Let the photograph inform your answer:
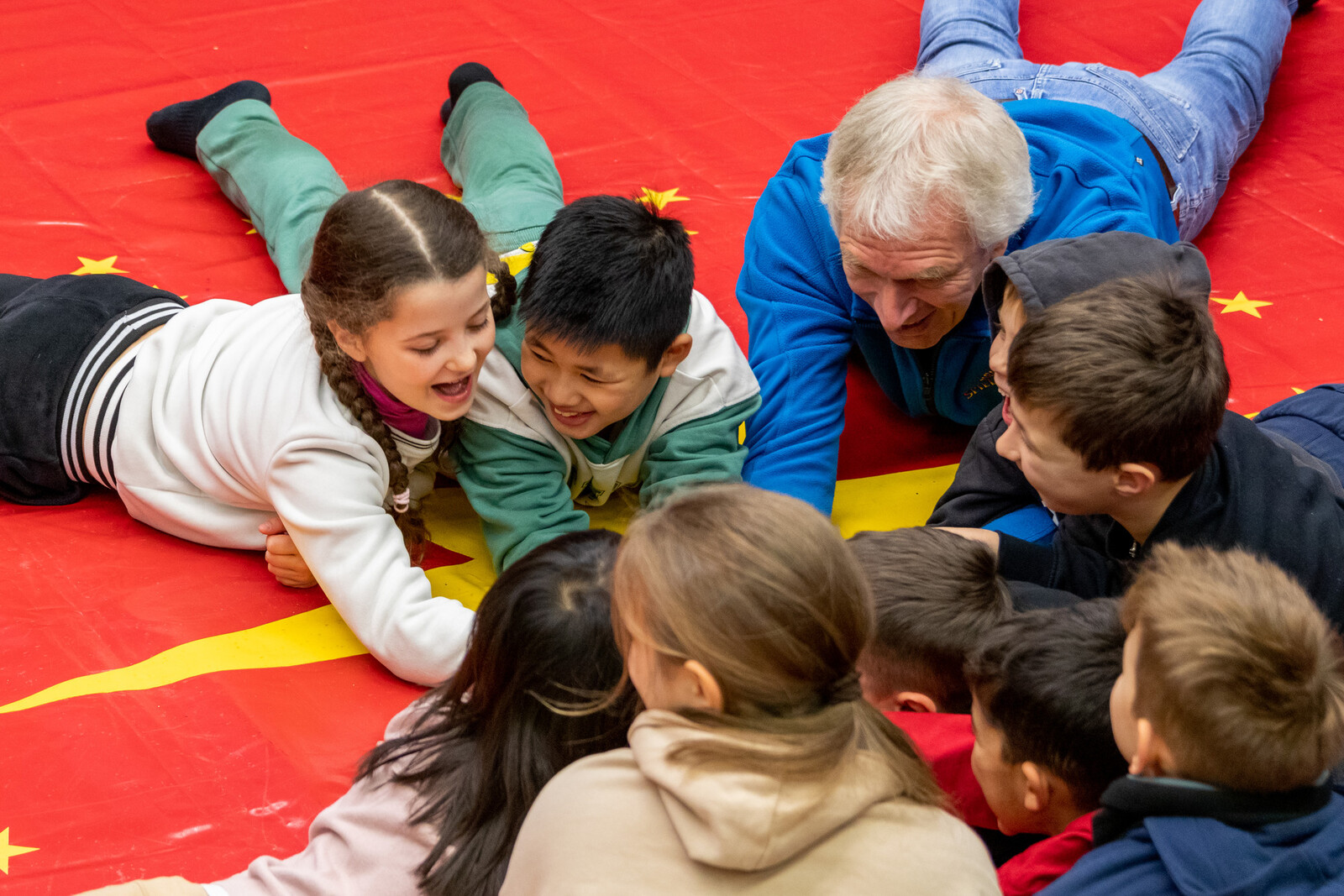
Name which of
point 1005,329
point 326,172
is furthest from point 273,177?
point 1005,329

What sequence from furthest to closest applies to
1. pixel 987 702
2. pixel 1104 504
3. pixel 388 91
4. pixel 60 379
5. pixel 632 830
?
1. pixel 388 91
2. pixel 60 379
3. pixel 1104 504
4. pixel 987 702
5. pixel 632 830

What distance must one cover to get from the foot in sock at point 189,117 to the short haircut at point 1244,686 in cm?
→ 190

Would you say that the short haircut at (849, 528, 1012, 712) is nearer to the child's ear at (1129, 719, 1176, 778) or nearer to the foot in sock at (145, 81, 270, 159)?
the child's ear at (1129, 719, 1176, 778)

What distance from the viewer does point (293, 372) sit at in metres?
1.44

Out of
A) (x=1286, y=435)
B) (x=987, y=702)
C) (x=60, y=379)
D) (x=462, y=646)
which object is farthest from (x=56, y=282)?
(x=1286, y=435)

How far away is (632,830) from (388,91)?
2005 millimetres

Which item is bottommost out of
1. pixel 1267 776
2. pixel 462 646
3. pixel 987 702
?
pixel 462 646

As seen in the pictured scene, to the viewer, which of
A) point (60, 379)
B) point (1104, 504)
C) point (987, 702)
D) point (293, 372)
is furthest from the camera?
point (60, 379)

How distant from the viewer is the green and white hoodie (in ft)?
5.02

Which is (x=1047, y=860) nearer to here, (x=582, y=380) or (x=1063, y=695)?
(x=1063, y=695)

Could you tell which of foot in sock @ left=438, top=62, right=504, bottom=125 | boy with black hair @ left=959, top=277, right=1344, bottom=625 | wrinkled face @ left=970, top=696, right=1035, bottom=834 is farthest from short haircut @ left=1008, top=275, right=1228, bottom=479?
foot in sock @ left=438, top=62, right=504, bottom=125

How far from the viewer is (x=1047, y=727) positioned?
105 centimetres

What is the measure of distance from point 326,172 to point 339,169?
211mm

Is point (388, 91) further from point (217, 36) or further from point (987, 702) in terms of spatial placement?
point (987, 702)
